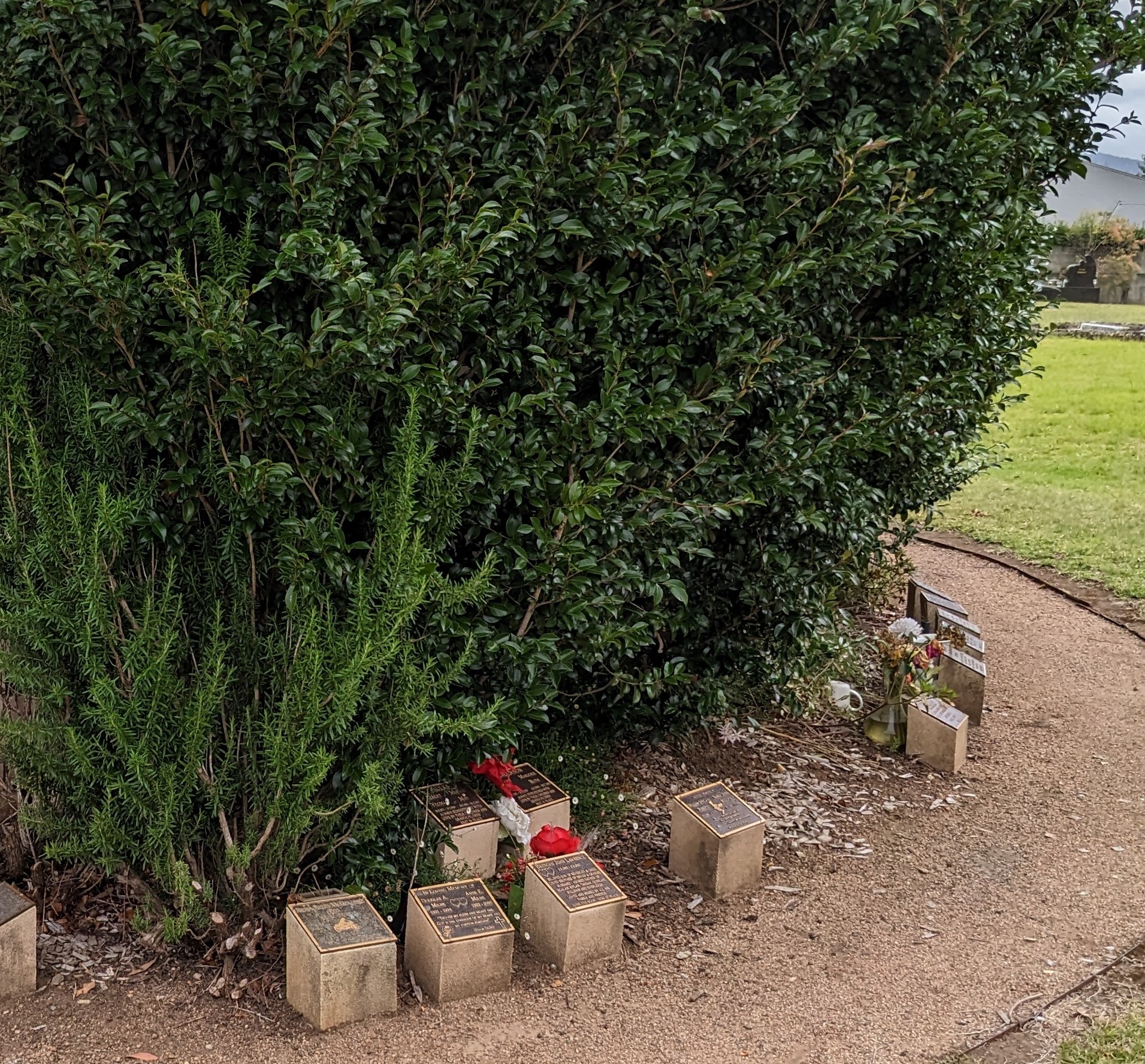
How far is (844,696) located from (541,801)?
81.3 inches

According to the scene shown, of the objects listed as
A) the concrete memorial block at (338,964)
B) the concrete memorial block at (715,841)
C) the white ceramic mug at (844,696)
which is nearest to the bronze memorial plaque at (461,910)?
the concrete memorial block at (338,964)

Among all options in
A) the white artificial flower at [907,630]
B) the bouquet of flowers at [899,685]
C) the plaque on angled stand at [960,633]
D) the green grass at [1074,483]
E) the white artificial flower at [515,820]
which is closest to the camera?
the white artificial flower at [515,820]

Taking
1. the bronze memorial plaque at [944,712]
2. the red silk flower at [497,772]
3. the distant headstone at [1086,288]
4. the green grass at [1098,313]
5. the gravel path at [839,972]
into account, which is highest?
the distant headstone at [1086,288]

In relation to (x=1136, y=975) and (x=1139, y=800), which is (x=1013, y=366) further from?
(x=1136, y=975)

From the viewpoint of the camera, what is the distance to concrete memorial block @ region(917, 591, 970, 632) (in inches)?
238

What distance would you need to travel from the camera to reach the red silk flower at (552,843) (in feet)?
11.6

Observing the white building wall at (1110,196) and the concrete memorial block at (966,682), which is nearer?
the concrete memorial block at (966,682)

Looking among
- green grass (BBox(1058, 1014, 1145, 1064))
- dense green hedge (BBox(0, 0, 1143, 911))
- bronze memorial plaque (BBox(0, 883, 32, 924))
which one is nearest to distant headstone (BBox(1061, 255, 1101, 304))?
dense green hedge (BBox(0, 0, 1143, 911))

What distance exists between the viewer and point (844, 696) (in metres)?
5.30

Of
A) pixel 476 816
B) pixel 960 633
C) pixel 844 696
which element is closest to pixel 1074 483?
pixel 960 633

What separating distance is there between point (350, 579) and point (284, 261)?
0.85 meters

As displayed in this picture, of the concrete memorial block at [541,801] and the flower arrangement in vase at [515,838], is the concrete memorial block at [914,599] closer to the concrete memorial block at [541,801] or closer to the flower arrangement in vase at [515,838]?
the concrete memorial block at [541,801]

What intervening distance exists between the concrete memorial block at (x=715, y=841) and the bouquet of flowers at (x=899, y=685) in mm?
1374

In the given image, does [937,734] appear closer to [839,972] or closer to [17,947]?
[839,972]
